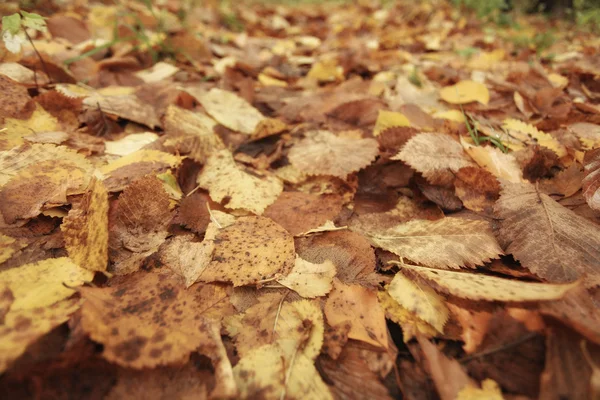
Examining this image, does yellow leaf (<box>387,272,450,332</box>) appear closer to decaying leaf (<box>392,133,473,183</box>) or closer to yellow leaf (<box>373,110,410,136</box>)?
decaying leaf (<box>392,133,473,183</box>)

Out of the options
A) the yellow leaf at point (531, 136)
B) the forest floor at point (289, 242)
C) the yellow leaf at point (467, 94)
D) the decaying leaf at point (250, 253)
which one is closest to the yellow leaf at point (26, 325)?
the forest floor at point (289, 242)

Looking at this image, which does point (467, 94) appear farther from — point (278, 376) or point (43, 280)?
point (43, 280)

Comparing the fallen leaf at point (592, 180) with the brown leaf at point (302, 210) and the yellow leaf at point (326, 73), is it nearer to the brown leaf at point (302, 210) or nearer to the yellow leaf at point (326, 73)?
the brown leaf at point (302, 210)

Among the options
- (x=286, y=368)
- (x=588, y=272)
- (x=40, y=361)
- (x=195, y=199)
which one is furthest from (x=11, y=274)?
(x=588, y=272)

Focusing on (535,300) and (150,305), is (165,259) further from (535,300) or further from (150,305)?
(535,300)

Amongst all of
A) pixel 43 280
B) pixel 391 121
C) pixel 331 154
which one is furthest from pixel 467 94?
pixel 43 280
